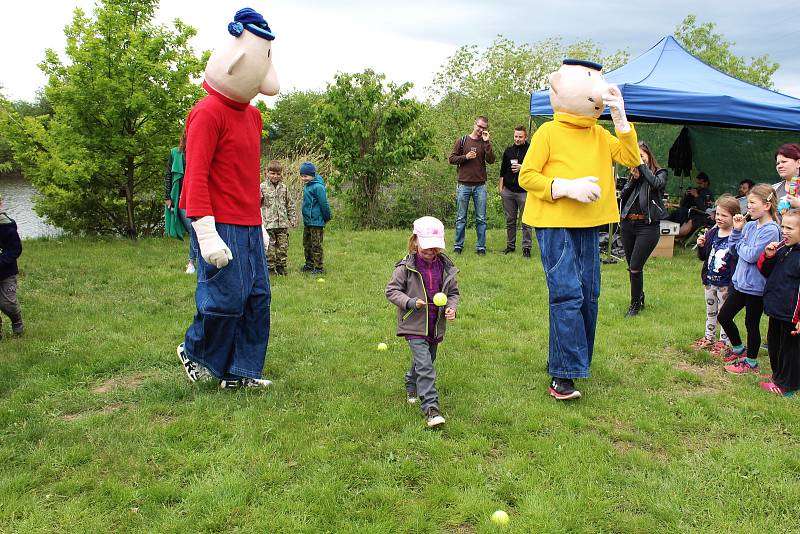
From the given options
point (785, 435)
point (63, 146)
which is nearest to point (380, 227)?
point (63, 146)

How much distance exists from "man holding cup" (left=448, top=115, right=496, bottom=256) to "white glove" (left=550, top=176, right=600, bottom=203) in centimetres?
585

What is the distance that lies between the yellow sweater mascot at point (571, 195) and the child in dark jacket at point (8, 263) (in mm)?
4712

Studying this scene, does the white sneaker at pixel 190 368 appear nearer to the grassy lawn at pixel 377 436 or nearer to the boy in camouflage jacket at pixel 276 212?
the grassy lawn at pixel 377 436

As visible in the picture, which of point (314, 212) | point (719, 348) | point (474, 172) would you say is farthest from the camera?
Answer: point (474, 172)

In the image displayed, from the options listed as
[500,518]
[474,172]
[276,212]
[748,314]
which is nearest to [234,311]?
[500,518]

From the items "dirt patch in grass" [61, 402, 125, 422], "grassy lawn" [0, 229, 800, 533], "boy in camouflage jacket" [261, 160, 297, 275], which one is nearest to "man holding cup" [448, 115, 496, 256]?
"boy in camouflage jacket" [261, 160, 297, 275]

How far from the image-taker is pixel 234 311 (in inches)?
182

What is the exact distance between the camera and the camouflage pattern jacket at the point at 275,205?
8695 millimetres

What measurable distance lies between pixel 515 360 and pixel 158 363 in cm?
317

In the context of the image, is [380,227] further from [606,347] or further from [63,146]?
[606,347]

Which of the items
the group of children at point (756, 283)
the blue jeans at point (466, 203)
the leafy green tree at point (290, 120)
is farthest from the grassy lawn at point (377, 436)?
the leafy green tree at point (290, 120)

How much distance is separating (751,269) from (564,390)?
6.29 feet

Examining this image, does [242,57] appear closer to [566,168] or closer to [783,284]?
[566,168]

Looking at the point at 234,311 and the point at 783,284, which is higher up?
the point at 783,284
